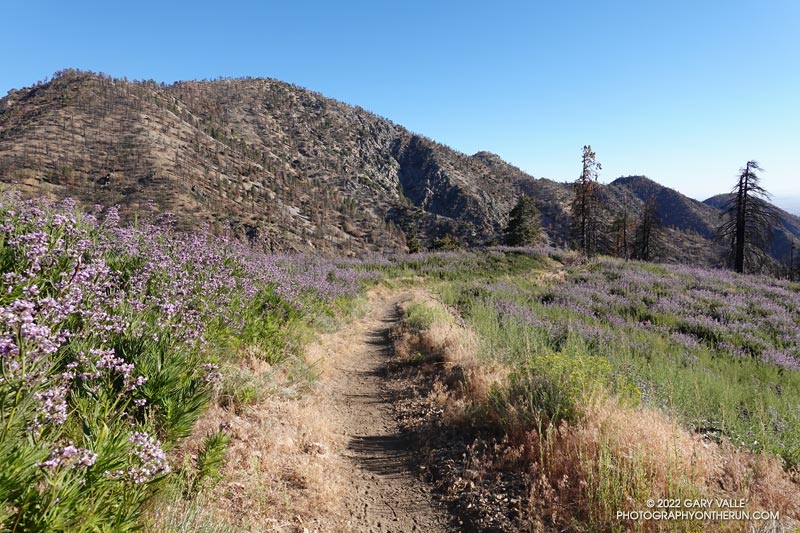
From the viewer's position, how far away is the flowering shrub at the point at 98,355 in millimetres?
1786

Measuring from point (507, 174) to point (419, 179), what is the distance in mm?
34438

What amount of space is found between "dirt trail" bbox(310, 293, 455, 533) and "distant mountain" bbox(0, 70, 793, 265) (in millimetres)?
6182

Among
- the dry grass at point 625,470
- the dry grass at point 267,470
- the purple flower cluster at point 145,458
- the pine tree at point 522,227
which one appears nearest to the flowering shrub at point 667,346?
the dry grass at point 625,470

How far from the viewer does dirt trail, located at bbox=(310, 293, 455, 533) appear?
3918mm

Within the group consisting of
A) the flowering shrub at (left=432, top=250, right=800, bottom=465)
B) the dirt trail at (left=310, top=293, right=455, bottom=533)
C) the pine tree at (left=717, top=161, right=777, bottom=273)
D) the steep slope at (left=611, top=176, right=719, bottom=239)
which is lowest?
the dirt trail at (left=310, top=293, right=455, bottom=533)

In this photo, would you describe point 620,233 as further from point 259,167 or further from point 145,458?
point 145,458

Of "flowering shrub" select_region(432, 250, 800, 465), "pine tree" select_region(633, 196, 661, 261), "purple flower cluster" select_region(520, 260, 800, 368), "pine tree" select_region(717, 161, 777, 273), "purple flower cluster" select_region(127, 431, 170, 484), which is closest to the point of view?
"purple flower cluster" select_region(127, 431, 170, 484)

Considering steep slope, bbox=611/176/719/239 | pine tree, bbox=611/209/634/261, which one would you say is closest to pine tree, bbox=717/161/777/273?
pine tree, bbox=611/209/634/261

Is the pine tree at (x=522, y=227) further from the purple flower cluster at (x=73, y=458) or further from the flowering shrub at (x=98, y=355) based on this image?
the purple flower cluster at (x=73, y=458)

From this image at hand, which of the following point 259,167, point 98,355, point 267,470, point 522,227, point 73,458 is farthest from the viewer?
point 259,167

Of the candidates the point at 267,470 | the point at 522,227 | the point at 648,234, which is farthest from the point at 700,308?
the point at 648,234

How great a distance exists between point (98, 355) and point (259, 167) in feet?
215

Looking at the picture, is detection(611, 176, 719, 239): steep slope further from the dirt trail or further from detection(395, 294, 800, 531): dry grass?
detection(395, 294, 800, 531): dry grass

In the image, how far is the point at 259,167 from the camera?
6191 cm
